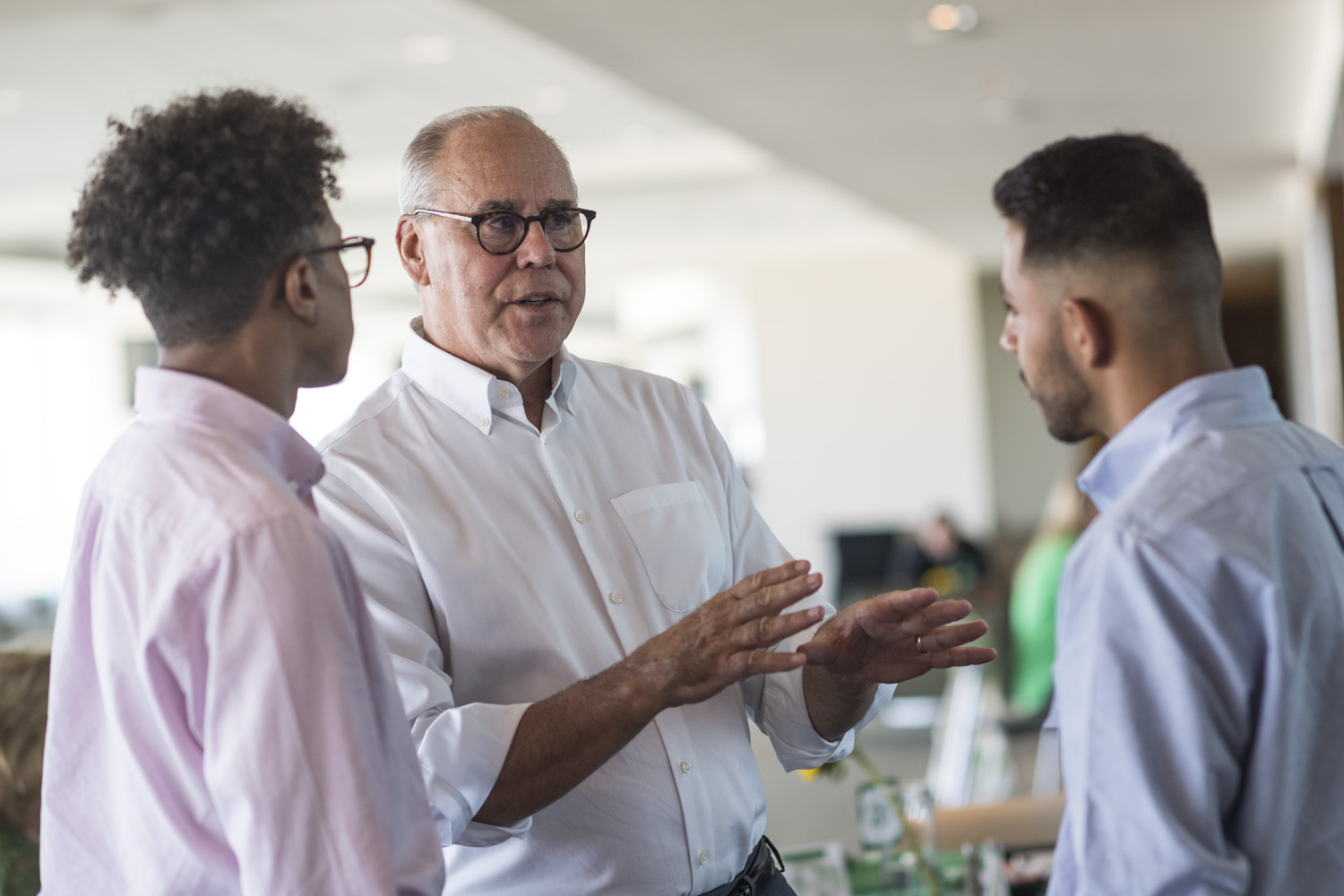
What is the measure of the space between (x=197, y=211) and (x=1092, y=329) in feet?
2.70

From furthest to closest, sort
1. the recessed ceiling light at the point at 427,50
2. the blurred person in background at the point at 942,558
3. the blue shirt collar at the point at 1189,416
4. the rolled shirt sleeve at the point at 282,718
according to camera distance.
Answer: the blurred person in background at the point at 942,558, the recessed ceiling light at the point at 427,50, the blue shirt collar at the point at 1189,416, the rolled shirt sleeve at the point at 282,718

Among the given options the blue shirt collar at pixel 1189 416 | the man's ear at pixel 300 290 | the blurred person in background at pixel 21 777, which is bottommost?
the blurred person in background at pixel 21 777

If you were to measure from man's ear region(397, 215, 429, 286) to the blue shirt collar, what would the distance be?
0.95 meters

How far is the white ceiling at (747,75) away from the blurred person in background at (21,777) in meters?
2.85

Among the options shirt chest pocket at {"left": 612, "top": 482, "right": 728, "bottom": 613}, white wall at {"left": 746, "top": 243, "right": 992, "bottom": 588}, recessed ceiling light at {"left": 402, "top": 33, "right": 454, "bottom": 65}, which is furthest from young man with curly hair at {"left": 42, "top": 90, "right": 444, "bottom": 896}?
white wall at {"left": 746, "top": 243, "right": 992, "bottom": 588}

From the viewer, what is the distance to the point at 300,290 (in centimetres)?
114

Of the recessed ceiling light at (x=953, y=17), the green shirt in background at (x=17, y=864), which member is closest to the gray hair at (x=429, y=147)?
the green shirt in background at (x=17, y=864)

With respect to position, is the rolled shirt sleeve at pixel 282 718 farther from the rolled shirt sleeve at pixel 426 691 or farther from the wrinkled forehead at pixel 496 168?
the wrinkled forehead at pixel 496 168

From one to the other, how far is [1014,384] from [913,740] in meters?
6.00

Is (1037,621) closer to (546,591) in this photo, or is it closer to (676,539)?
(676,539)

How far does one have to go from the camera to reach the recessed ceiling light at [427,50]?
5.88 m

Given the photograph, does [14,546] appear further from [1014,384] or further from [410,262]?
[410,262]

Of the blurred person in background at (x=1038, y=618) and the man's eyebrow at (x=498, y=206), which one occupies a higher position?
the man's eyebrow at (x=498, y=206)

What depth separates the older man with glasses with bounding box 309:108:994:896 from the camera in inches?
58.2
